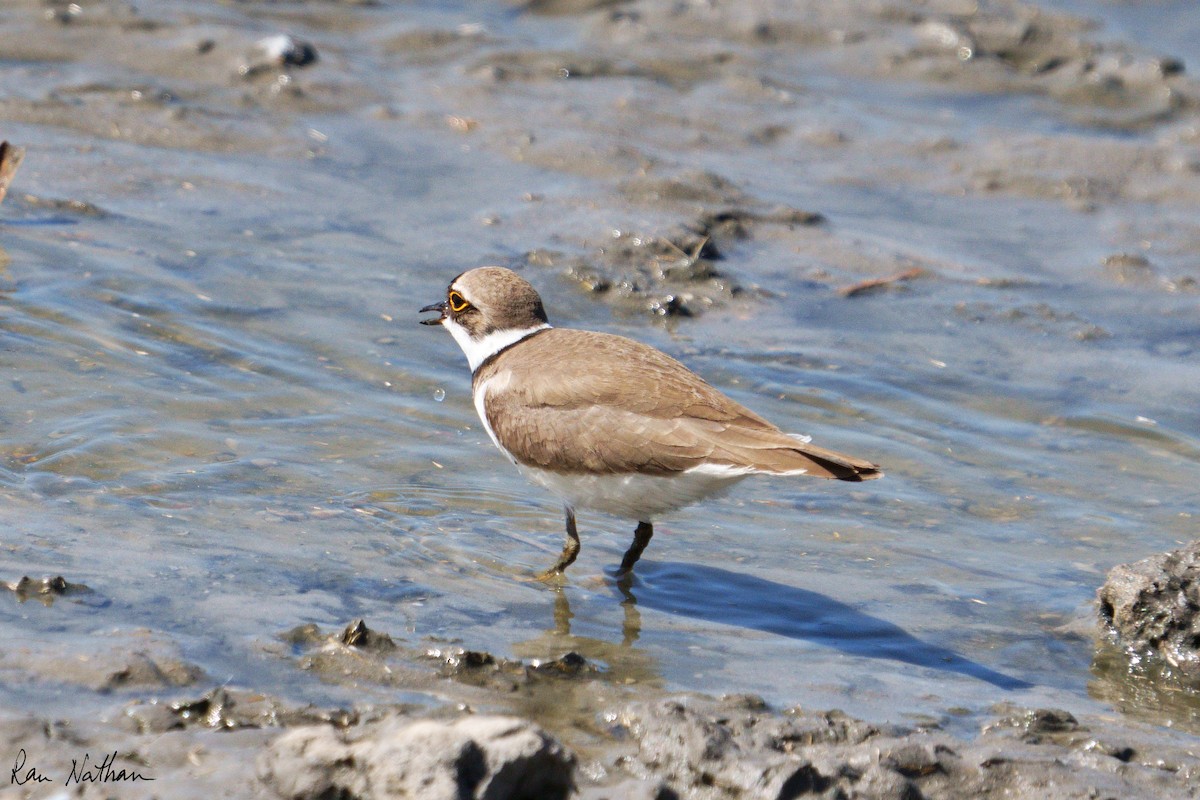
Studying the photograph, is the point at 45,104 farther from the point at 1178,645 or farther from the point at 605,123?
the point at 1178,645

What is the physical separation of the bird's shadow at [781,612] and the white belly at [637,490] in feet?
1.15

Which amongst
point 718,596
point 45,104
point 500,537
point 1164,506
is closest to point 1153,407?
point 1164,506


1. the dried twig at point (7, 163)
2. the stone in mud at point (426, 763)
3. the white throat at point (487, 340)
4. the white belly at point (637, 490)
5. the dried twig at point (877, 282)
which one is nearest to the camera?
the stone in mud at point (426, 763)

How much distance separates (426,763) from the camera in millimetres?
4121

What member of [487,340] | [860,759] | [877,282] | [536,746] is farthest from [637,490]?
[877,282]

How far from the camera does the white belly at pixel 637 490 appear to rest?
6613 mm

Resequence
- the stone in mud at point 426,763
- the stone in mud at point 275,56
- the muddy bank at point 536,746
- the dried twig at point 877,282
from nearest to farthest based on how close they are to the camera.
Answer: the stone in mud at point 426,763
the muddy bank at point 536,746
the dried twig at point 877,282
the stone in mud at point 275,56

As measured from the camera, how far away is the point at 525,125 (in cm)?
1331

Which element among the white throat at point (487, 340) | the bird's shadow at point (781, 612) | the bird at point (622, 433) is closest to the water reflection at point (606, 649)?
the bird's shadow at point (781, 612)

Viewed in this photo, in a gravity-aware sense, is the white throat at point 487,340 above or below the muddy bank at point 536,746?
above

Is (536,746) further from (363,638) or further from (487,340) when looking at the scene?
(487,340)

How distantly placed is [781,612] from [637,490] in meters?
0.89
